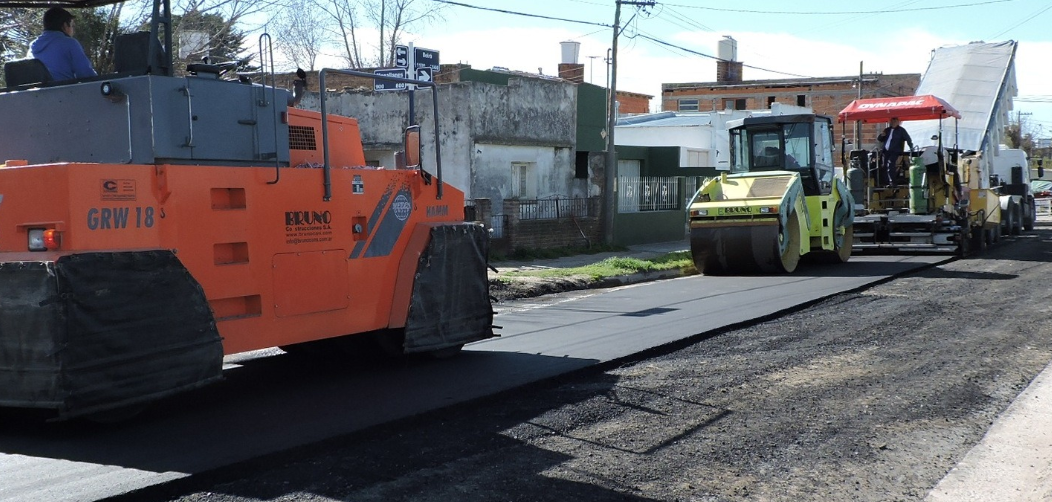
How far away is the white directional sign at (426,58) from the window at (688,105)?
4316 centimetres

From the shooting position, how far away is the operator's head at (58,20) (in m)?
6.36

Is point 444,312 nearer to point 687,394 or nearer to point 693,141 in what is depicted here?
point 687,394

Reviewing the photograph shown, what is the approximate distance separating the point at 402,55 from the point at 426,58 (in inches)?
26.8

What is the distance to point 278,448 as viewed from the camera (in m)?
5.43

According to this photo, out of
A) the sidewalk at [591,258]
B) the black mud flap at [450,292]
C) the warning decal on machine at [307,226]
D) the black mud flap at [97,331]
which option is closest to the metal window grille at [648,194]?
the sidewalk at [591,258]

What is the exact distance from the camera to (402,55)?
75.8 feet

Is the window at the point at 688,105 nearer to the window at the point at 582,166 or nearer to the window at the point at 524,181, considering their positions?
the window at the point at 582,166

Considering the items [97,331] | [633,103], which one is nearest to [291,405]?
[97,331]

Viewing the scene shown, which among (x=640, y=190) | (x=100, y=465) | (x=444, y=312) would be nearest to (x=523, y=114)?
(x=640, y=190)

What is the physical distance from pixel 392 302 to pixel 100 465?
9.15 feet

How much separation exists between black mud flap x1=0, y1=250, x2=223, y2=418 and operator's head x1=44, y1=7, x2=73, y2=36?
1.72 m

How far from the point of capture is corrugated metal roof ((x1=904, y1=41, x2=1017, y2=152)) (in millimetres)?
24781

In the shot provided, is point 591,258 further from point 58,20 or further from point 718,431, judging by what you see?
point 58,20

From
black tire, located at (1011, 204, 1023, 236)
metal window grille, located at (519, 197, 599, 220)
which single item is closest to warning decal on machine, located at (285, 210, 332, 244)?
metal window grille, located at (519, 197, 599, 220)
